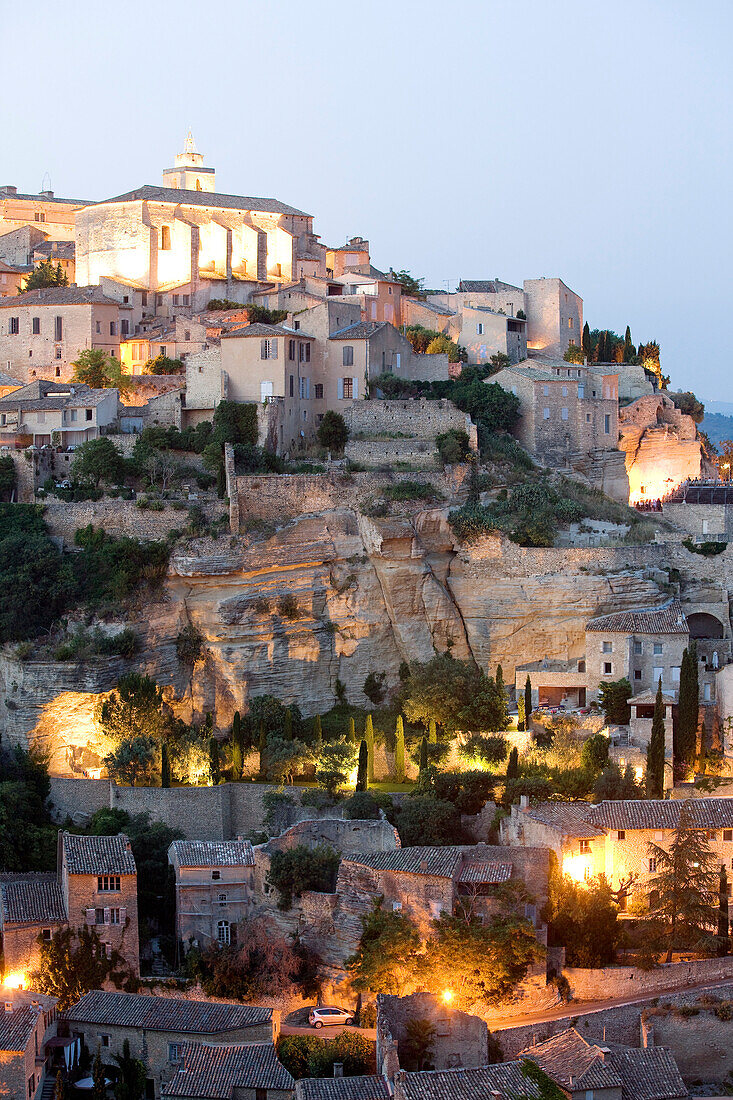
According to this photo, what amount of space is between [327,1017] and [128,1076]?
14.5 feet

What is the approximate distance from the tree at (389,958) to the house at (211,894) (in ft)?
11.6

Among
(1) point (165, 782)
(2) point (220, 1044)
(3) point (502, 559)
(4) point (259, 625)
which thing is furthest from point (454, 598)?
(2) point (220, 1044)

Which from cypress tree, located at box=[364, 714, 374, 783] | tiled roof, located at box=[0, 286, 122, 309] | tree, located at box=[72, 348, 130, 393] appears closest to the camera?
cypress tree, located at box=[364, 714, 374, 783]

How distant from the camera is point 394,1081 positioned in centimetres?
3234

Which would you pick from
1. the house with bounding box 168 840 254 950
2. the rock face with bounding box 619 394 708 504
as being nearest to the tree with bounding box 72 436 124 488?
the house with bounding box 168 840 254 950

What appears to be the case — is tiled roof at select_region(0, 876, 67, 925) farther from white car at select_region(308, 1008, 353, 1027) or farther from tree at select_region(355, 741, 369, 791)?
tree at select_region(355, 741, 369, 791)

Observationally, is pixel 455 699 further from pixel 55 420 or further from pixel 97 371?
pixel 97 371

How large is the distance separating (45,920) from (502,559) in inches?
647

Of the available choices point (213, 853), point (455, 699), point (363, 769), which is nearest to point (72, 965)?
point (213, 853)

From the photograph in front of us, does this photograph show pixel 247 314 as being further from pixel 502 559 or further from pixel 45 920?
pixel 45 920

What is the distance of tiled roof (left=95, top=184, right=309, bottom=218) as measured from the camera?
6097cm

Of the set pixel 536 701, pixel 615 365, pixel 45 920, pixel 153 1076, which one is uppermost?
pixel 615 365

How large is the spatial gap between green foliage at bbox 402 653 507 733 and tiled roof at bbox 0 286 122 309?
62.0ft

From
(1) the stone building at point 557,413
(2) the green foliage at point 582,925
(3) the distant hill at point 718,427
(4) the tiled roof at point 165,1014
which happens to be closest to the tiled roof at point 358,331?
(1) the stone building at point 557,413
